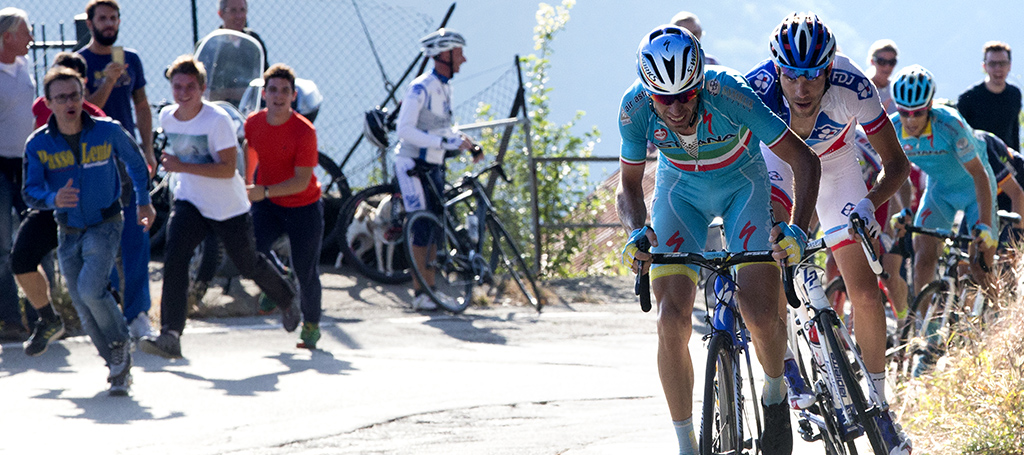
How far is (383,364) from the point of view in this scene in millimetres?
8289

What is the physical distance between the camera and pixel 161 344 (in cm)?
769

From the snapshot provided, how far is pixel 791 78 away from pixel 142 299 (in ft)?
16.2

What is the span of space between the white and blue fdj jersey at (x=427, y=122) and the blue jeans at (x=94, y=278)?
3551 millimetres

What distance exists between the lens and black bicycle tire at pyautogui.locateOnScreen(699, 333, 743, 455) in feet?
14.1

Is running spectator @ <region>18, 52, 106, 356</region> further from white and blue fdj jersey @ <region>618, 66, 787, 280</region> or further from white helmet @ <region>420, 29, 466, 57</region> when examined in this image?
white and blue fdj jersey @ <region>618, 66, 787, 280</region>

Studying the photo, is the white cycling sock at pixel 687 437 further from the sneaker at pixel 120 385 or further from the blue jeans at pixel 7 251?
the blue jeans at pixel 7 251

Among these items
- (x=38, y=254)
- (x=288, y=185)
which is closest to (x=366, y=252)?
(x=288, y=185)

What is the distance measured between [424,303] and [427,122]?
1.60m

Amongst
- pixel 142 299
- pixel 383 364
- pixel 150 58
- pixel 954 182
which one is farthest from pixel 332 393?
pixel 150 58

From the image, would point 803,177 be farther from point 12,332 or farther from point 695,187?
point 12,332

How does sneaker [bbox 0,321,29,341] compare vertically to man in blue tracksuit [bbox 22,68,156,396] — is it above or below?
below

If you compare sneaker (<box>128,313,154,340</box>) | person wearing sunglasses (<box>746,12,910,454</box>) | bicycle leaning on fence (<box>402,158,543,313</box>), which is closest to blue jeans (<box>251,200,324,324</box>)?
sneaker (<box>128,313,154,340</box>)

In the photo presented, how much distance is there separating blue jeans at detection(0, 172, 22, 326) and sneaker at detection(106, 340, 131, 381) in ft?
5.99

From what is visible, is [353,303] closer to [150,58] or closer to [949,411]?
[150,58]
